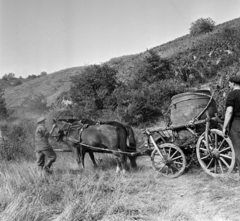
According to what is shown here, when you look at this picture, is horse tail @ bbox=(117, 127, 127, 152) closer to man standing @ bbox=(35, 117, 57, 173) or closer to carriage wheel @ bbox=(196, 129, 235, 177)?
man standing @ bbox=(35, 117, 57, 173)

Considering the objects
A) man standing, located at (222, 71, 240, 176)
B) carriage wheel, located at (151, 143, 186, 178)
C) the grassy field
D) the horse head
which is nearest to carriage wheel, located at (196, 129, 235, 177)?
the grassy field

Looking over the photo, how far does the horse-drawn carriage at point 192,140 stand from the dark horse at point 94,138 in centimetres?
85

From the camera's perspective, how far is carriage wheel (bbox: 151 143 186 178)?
6109 mm

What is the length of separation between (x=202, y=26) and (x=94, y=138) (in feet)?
107

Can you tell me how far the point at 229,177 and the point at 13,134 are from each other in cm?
1306

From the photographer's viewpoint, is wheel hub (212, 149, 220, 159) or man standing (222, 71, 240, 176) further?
wheel hub (212, 149, 220, 159)

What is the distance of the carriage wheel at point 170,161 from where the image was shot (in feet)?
20.0

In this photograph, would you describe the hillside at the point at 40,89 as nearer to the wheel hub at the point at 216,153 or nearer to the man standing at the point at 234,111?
the wheel hub at the point at 216,153

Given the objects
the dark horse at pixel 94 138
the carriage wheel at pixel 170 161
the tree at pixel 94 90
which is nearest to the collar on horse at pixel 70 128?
the dark horse at pixel 94 138

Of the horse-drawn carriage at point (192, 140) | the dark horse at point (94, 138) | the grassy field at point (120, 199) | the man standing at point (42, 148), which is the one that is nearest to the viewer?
the grassy field at point (120, 199)

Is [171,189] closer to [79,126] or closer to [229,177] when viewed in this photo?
[229,177]

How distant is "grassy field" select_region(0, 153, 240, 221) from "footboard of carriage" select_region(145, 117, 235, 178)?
0.86 ft

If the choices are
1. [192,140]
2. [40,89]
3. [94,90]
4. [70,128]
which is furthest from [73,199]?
[40,89]

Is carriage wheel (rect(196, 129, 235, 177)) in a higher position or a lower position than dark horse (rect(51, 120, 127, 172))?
lower
